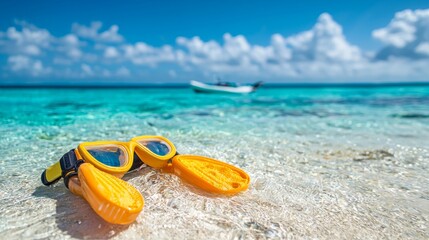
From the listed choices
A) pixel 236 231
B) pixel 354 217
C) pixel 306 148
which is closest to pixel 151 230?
pixel 236 231

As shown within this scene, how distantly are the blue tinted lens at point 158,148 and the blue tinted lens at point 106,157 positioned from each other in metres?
0.36

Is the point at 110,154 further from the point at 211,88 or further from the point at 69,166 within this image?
the point at 211,88

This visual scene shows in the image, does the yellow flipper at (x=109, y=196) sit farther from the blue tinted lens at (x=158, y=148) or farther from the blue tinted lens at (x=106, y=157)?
the blue tinted lens at (x=158, y=148)

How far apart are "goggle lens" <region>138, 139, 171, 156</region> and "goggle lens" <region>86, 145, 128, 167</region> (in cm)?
29

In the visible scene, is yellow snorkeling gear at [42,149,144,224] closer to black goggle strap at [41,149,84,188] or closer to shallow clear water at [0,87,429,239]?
black goggle strap at [41,149,84,188]

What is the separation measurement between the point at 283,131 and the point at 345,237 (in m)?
5.00

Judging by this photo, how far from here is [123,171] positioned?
2.56 m

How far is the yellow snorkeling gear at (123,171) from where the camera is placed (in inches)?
79.8

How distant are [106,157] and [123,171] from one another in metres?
0.19

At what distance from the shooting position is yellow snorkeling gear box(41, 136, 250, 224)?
2.03 metres

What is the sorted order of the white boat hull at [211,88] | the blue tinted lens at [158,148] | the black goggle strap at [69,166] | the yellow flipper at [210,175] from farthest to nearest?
the white boat hull at [211,88] → the blue tinted lens at [158,148] → the yellow flipper at [210,175] → the black goggle strap at [69,166]

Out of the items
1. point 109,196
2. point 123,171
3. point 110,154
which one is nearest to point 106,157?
point 110,154

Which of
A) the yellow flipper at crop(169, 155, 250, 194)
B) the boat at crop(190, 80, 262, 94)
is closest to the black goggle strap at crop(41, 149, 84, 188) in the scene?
the yellow flipper at crop(169, 155, 250, 194)

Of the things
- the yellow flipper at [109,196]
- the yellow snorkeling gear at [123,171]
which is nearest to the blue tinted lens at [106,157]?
the yellow snorkeling gear at [123,171]
